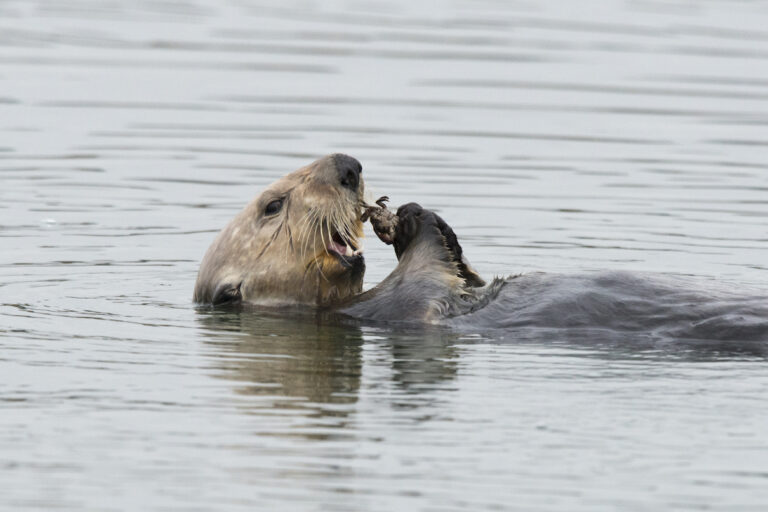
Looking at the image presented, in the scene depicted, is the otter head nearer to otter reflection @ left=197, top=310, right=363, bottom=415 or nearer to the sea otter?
the sea otter

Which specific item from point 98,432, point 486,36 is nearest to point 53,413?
point 98,432

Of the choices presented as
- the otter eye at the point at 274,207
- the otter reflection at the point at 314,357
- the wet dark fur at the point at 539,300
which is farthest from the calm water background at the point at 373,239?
the otter eye at the point at 274,207

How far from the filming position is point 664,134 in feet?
44.9

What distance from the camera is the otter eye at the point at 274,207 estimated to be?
7.56 metres

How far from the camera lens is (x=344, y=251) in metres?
7.53

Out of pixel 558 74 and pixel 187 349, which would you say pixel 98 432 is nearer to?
pixel 187 349

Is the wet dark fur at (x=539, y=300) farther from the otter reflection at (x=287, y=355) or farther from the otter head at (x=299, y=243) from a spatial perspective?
the otter reflection at (x=287, y=355)

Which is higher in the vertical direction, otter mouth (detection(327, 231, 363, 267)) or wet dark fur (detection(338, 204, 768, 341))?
otter mouth (detection(327, 231, 363, 267))

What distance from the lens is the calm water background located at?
4867mm

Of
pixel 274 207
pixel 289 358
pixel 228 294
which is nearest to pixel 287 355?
pixel 289 358

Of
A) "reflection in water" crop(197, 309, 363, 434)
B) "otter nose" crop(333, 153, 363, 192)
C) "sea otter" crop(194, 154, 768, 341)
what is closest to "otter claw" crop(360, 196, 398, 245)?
"sea otter" crop(194, 154, 768, 341)

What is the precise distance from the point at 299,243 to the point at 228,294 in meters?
0.48

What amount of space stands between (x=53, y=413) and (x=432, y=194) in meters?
6.05

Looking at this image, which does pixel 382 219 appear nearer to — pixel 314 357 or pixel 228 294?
pixel 228 294
